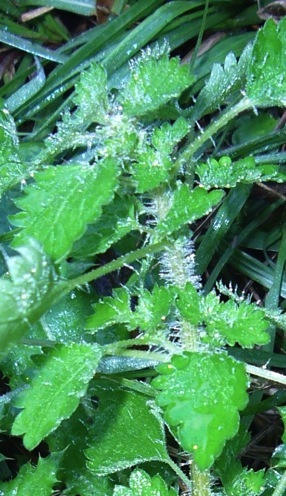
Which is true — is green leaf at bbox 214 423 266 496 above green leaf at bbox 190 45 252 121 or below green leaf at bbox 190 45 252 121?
below

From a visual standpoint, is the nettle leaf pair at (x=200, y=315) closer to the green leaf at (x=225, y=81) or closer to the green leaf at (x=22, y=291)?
the green leaf at (x=22, y=291)

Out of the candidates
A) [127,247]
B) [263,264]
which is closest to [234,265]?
[263,264]

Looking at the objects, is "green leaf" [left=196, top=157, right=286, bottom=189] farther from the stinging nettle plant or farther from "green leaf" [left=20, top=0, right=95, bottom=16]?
"green leaf" [left=20, top=0, right=95, bottom=16]

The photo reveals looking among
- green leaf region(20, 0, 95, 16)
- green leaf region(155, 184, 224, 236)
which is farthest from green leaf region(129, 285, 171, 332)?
green leaf region(20, 0, 95, 16)

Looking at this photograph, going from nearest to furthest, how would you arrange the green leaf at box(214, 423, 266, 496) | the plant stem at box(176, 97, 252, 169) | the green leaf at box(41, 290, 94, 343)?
the plant stem at box(176, 97, 252, 169) < the green leaf at box(214, 423, 266, 496) < the green leaf at box(41, 290, 94, 343)

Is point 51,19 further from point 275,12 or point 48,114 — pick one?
point 275,12

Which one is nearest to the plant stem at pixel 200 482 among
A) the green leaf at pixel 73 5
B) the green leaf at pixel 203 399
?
the green leaf at pixel 203 399

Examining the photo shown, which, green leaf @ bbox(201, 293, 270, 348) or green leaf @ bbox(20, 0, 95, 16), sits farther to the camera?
green leaf @ bbox(20, 0, 95, 16)
